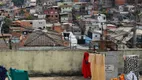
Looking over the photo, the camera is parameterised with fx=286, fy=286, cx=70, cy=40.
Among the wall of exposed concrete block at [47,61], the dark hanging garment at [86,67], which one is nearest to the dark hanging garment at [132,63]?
the wall of exposed concrete block at [47,61]

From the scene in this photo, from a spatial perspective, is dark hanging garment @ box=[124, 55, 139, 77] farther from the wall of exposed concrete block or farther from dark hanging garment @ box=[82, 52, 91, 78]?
dark hanging garment @ box=[82, 52, 91, 78]

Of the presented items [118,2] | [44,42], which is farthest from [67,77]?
[118,2]

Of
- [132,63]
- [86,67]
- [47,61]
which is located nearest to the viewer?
[132,63]

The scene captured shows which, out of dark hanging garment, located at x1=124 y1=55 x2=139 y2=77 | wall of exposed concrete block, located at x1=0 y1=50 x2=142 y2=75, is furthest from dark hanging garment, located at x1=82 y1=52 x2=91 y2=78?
dark hanging garment, located at x1=124 y1=55 x2=139 y2=77

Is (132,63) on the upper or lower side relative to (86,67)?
upper

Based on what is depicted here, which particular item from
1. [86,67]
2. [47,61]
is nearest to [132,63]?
[86,67]

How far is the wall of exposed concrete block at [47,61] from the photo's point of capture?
6.00 meters

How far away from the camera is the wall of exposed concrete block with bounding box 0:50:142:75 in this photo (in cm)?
600

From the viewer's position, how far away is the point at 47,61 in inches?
238

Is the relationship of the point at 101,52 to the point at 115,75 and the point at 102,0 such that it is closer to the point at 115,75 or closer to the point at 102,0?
the point at 115,75

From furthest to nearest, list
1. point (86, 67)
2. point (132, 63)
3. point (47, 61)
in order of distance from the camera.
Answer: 1. point (47, 61)
2. point (86, 67)
3. point (132, 63)

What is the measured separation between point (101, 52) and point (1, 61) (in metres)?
2.13

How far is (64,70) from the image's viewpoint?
6.09 metres

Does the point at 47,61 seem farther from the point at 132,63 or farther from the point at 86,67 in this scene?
the point at 132,63
